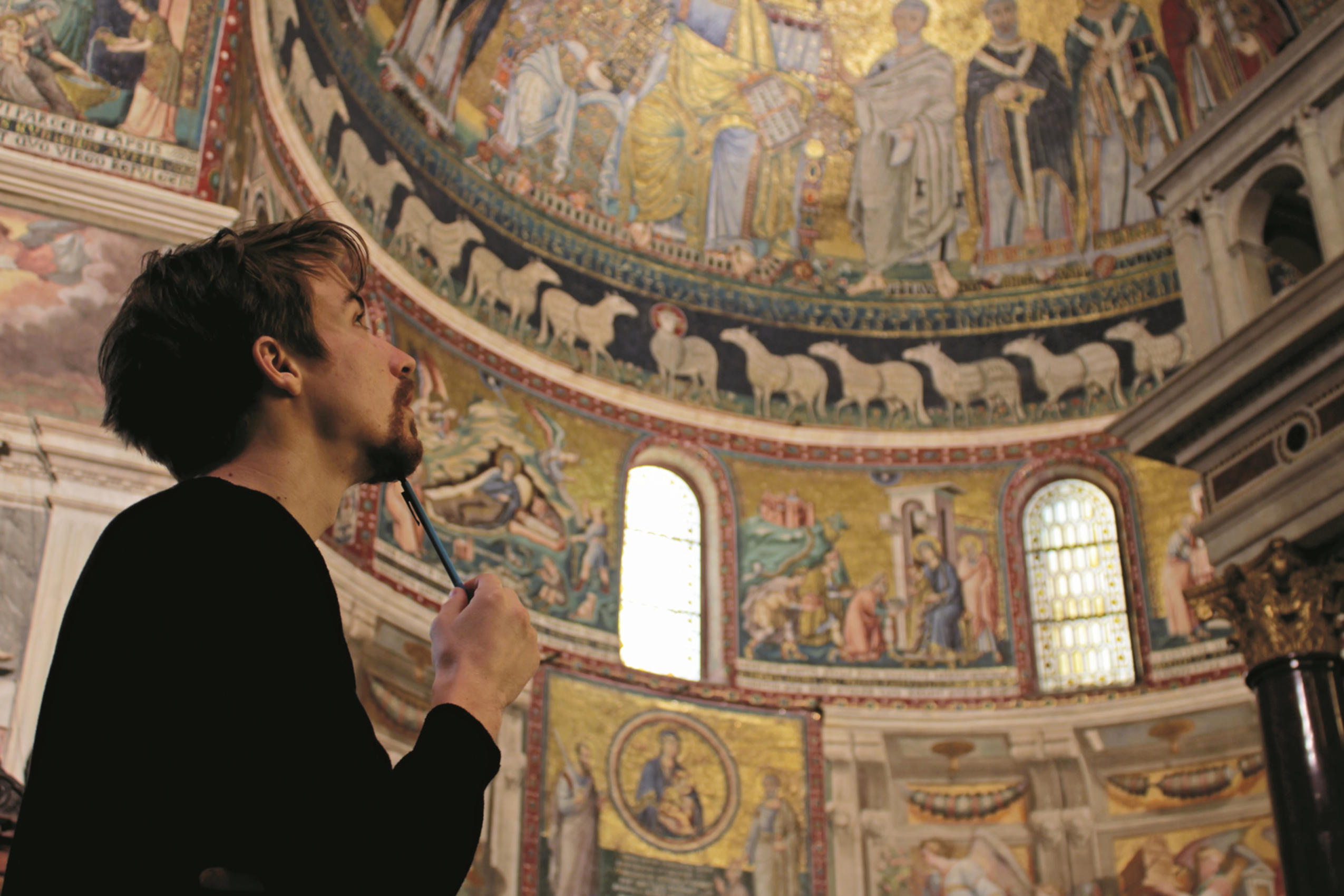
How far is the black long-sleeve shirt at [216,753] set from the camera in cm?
164

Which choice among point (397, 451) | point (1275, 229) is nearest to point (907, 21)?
point (1275, 229)

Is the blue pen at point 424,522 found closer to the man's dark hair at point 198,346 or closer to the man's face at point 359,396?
the man's face at point 359,396

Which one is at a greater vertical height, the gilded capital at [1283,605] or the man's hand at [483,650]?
the gilded capital at [1283,605]

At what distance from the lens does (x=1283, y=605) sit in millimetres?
9422

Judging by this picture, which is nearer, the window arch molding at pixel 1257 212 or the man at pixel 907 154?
the window arch molding at pixel 1257 212

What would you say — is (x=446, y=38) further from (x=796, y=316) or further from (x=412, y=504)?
(x=412, y=504)

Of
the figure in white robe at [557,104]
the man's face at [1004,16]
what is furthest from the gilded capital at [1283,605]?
the man's face at [1004,16]

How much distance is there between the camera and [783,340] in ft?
61.7

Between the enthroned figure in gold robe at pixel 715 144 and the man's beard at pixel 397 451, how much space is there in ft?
54.8

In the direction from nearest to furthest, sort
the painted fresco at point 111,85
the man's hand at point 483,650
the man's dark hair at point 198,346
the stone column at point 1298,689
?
the man's hand at point 483,650, the man's dark hair at point 198,346, the stone column at point 1298,689, the painted fresco at point 111,85

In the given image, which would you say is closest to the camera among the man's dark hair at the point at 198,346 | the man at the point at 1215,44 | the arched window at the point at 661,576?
the man's dark hair at the point at 198,346

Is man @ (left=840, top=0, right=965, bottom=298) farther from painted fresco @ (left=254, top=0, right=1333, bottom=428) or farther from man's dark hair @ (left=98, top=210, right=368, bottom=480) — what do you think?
man's dark hair @ (left=98, top=210, right=368, bottom=480)

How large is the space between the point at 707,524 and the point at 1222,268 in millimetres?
7943

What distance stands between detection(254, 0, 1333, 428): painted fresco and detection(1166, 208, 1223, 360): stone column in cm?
695
